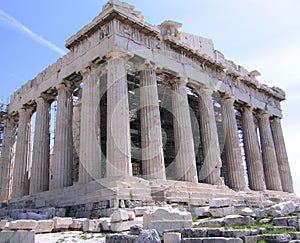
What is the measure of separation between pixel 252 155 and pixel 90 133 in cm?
1323

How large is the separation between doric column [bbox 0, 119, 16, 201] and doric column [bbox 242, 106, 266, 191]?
58.5 ft

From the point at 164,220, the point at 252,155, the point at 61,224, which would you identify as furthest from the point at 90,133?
the point at 252,155

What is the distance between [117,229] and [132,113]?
53.4 ft

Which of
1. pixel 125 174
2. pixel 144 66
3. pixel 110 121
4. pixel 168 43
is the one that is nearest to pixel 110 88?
pixel 110 121

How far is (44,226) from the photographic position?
35.1 feet

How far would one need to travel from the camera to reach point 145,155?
17.7 metres

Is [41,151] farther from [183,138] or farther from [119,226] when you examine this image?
[119,226]

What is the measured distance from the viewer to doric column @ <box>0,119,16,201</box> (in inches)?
1003

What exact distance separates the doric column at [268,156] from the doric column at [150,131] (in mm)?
12813

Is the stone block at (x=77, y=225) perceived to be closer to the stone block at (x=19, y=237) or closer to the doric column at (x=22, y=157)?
the stone block at (x=19, y=237)

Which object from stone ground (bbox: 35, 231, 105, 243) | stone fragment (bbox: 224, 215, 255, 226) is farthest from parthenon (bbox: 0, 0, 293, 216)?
stone fragment (bbox: 224, 215, 255, 226)

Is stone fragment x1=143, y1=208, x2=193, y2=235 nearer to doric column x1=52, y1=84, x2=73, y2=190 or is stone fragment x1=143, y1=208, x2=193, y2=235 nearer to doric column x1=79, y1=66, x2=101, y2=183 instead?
doric column x1=79, y1=66, x2=101, y2=183

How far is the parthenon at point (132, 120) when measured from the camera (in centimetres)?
1669


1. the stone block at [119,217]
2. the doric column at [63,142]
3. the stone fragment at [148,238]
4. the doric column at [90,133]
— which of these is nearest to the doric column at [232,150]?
the doric column at [90,133]
